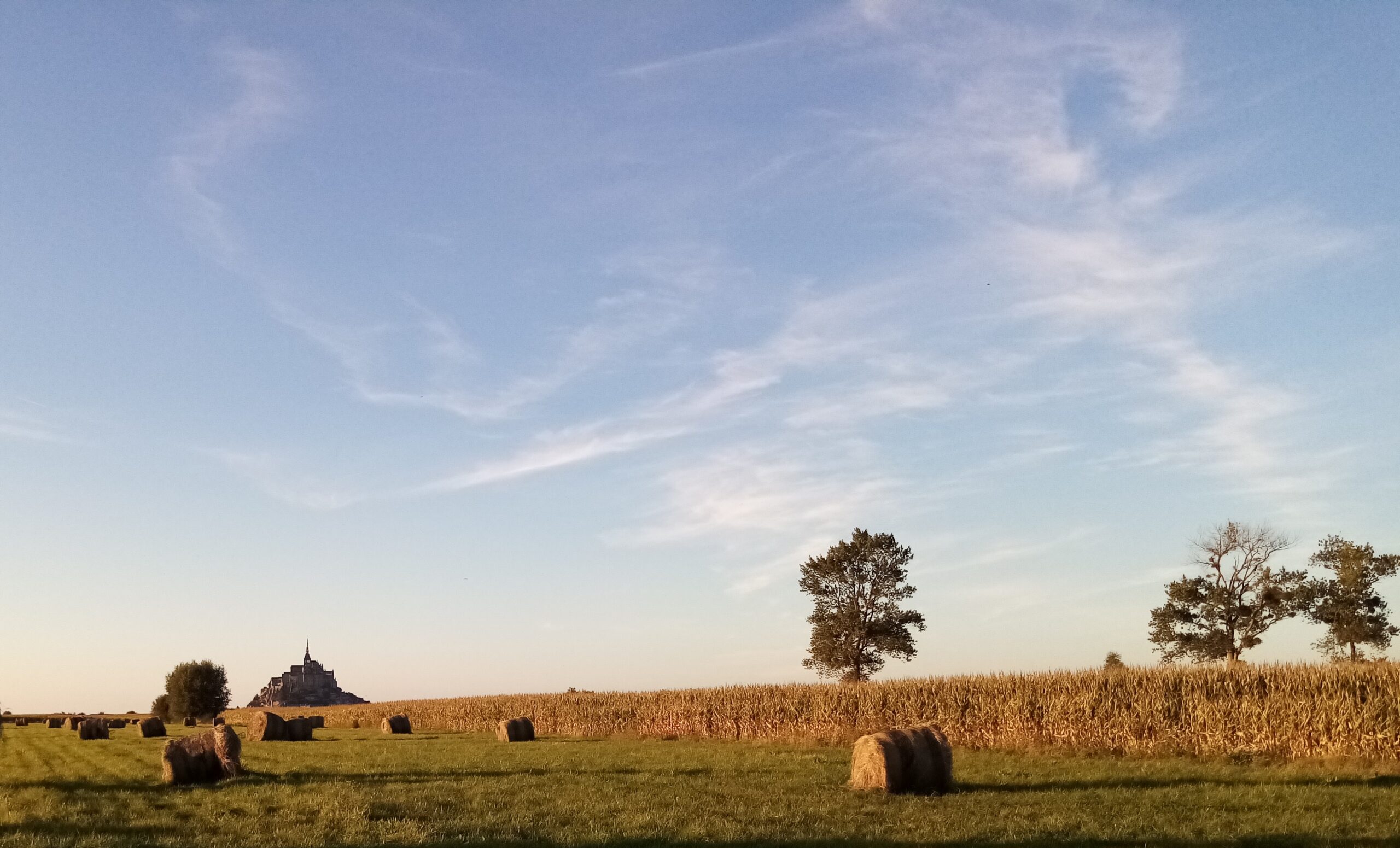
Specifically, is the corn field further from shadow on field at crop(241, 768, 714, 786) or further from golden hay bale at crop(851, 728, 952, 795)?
shadow on field at crop(241, 768, 714, 786)

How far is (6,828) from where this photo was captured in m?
20.3

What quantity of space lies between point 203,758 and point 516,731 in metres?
25.3

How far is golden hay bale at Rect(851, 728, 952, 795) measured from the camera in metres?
24.5

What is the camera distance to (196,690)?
128 metres

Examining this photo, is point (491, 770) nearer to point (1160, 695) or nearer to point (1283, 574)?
point (1160, 695)

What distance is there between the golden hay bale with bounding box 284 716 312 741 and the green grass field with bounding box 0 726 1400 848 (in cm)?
2121

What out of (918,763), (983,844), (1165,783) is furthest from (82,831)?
(1165,783)

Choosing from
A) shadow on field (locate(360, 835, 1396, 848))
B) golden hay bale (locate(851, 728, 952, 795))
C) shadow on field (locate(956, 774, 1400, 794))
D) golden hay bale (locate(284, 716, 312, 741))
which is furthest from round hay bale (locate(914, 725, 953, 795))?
golden hay bale (locate(284, 716, 312, 741))

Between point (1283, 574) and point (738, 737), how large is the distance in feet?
122

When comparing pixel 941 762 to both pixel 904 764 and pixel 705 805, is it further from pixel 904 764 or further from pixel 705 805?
pixel 705 805

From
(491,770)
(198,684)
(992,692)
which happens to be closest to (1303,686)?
(992,692)

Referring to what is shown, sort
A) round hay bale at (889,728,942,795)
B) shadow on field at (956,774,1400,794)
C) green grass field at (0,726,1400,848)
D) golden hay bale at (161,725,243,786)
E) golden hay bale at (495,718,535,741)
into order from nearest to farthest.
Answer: green grass field at (0,726,1400,848) → shadow on field at (956,774,1400,794) → round hay bale at (889,728,942,795) → golden hay bale at (161,725,243,786) → golden hay bale at (495,718,535,741)

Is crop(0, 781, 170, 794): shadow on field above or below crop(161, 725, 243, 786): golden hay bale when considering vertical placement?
below

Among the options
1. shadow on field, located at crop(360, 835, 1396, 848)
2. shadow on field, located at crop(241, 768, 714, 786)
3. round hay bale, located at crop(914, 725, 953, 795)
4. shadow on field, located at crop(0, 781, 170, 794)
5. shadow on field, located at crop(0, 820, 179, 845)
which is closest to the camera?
shadow on field, located at crop(360, 835, 1396, 848)
